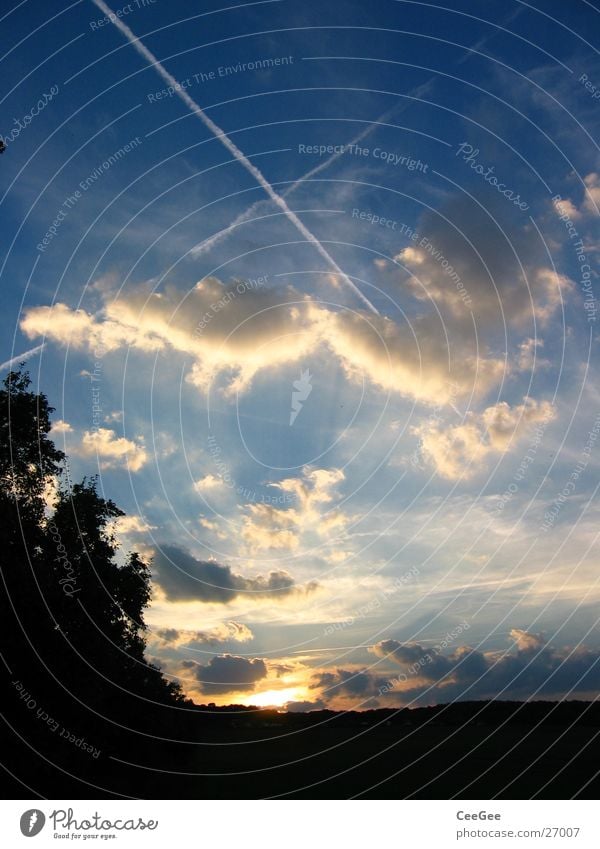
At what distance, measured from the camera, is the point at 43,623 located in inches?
1027

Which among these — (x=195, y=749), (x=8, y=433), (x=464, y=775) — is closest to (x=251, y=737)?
(x=195, y=749)

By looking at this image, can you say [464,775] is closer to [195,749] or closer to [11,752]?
[195,749]
